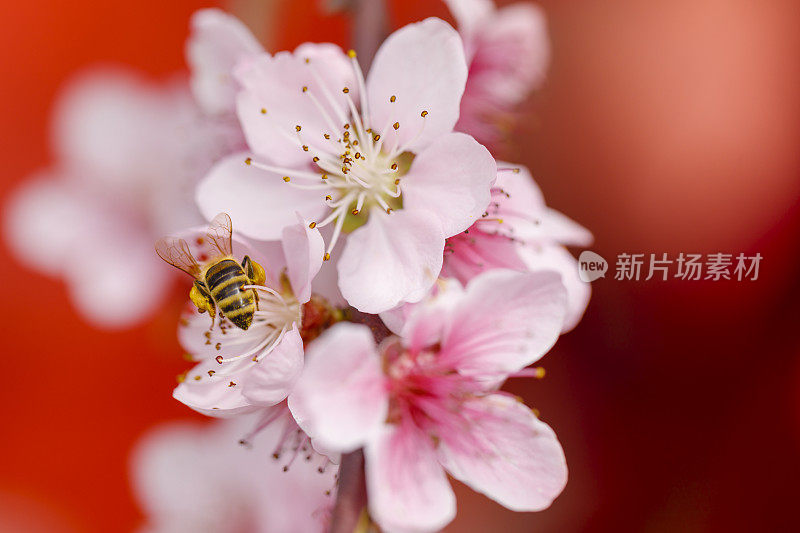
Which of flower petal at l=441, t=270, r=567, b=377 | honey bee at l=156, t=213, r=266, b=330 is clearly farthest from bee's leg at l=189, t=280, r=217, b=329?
flower petal at l=441, t=270, r=567, b=377

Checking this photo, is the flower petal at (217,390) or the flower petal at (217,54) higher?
the flower petal at (217,54)

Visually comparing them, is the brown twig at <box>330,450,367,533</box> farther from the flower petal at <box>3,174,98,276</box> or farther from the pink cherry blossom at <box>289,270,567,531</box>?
the flower petal at <box>3,174,98,276</box>

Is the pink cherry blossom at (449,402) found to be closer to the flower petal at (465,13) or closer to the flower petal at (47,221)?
the flower petal at (465,13)

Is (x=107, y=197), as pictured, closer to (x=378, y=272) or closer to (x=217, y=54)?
(x=217, y=54)

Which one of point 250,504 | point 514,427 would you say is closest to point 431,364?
point 514,427

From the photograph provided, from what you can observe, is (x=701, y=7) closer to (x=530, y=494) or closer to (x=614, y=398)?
(x=614, y=398)

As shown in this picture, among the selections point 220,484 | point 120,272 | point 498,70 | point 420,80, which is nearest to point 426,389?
point 420,80

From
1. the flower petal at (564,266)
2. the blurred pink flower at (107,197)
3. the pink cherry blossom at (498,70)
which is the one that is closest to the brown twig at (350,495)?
the flower petal at (564,266)

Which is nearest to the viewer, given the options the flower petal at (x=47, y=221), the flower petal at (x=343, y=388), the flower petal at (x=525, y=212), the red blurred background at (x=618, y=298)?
the flower petal at (x=343, y=388)
